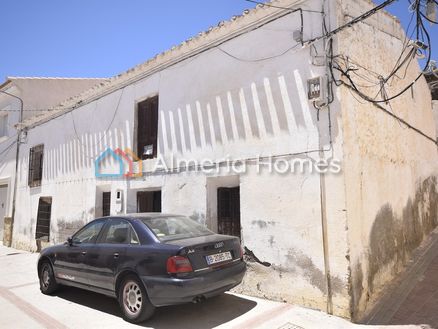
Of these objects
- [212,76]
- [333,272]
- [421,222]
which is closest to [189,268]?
[333,272]

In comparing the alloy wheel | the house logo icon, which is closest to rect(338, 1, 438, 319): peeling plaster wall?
the alloy wheel

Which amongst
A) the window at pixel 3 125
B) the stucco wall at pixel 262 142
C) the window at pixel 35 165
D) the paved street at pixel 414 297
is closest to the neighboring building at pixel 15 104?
the window at pixel 3 125

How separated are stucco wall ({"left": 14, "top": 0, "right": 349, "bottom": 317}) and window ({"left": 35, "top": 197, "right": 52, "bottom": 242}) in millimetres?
4598

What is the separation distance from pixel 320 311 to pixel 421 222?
4.52 m

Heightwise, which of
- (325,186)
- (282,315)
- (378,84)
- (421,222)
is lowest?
(282,315)

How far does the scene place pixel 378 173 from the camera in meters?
5.69

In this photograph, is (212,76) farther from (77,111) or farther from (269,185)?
(77,111)

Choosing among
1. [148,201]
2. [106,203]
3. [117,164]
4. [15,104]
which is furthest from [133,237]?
[15,104]

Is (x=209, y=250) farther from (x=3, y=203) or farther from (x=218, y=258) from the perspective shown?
(x=3, y=203)

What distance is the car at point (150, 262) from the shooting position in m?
3.96

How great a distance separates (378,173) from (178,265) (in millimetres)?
3852

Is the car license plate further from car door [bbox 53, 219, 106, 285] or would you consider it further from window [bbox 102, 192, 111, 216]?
window [bbox 102, 192, 111, 216]

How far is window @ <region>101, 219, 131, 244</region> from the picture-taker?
4707 millimetres

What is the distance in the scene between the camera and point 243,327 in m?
4.12
